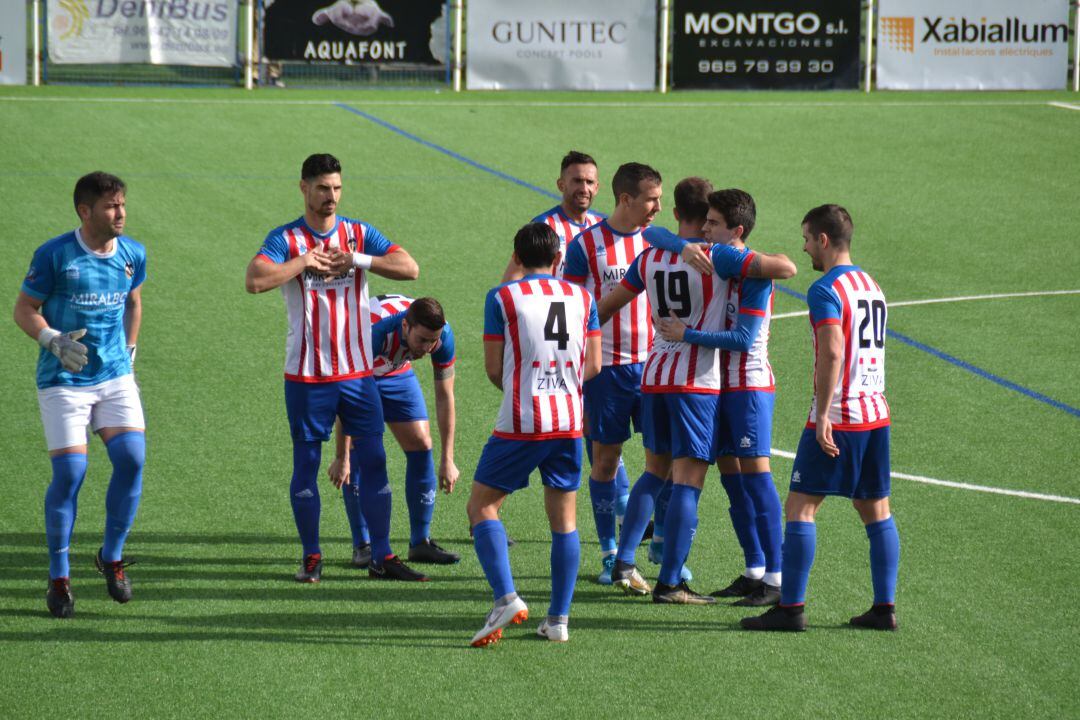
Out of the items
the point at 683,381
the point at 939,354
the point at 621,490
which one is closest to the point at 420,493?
the point at 621,490

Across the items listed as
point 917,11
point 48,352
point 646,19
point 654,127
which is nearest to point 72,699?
point 48,352

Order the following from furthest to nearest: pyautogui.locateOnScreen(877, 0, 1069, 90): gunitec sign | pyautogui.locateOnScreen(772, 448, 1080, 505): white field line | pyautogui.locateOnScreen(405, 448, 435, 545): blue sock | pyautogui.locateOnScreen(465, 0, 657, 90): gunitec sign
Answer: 1. pyautogui.locateOnScreen(877, 0, 1069, 90): gunitec sign
2. pyautogui.locateOnScreen(465, 0, 657, 90): gunitec sign
3. pyautogui.locateOnScreen(772, 448, 1080, 505): white field line
4. pyautogui.locateOnScreen(405, 448, 435, 545): blue sock

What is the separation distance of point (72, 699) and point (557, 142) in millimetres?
15283

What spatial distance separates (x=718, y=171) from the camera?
758 inches

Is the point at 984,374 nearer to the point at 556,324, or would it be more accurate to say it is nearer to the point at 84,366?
the point at 556,324

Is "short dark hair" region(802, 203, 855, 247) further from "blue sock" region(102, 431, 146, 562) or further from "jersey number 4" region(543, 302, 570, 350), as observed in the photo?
"blue sock" region(102, 431, 146, 562)

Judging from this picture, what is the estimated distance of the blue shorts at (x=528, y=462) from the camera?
22.2 ft

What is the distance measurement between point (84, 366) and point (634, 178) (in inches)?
117

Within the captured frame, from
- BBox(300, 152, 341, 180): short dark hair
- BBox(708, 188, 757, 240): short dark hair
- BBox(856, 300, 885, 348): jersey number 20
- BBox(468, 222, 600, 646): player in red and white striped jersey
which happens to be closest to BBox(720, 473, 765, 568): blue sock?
BBox(856, 300, 885, 348): jersey number 20

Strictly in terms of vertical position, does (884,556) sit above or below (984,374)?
below

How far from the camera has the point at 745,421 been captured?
7457 millimetres

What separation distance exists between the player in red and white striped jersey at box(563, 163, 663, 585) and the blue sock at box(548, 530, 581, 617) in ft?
3.47

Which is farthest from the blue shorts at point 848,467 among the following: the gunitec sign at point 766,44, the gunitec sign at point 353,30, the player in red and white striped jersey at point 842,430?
the gunitec sign at point 766,44

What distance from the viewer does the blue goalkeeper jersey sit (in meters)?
7.18
